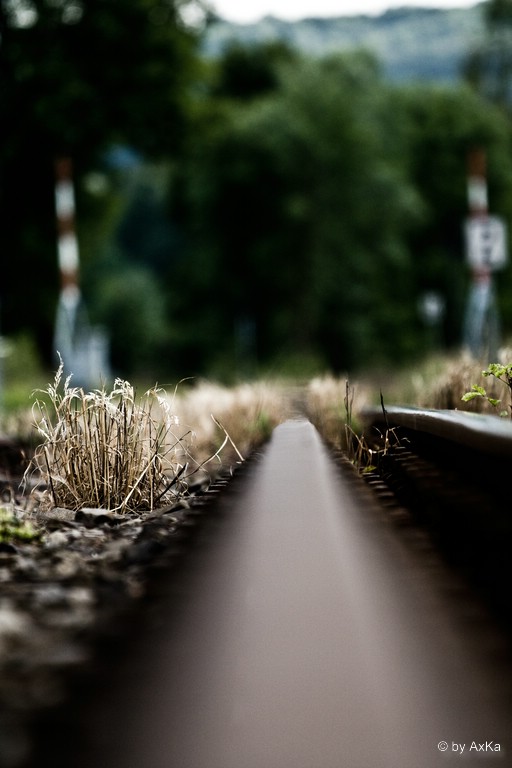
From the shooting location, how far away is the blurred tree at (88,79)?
26562 mm

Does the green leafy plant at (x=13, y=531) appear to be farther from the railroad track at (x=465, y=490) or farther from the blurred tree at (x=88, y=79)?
the blurred tree at (x=88, y=79)

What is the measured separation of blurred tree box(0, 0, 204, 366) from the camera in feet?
87.1

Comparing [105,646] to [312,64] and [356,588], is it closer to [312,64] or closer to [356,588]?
[356,588]

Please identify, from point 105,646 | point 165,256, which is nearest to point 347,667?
point 105,646

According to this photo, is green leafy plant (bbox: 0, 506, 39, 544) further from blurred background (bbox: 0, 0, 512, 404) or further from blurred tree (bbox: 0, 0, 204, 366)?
blurred tree (bbox: 0, 0, 204, 366)

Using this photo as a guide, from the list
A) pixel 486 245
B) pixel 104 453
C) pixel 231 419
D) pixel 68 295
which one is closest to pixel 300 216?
pixel 68 295

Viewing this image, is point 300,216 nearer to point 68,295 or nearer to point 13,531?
point 68,295

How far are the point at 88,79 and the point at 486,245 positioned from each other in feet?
47.1

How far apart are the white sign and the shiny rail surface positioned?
1257cm

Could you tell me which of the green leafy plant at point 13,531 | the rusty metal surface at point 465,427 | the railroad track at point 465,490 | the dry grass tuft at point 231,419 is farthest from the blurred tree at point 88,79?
the green leafy plant at point 13,531

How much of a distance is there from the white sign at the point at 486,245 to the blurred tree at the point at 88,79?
1334 cm

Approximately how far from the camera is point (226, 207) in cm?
4609

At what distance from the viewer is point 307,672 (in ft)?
6.18

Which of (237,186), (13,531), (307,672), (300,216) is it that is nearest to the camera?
(307,672)
